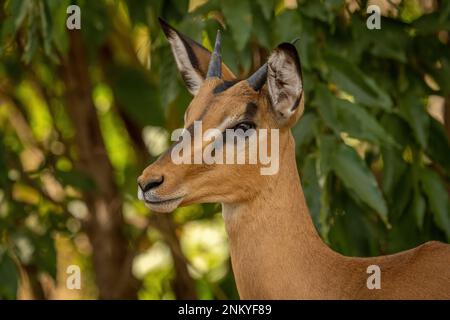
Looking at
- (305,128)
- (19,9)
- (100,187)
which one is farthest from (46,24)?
(100,187)

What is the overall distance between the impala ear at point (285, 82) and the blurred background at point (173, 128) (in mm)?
1808

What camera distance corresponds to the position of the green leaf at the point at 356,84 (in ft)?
18.1

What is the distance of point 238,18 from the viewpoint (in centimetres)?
555

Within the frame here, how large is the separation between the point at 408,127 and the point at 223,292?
2.22 m

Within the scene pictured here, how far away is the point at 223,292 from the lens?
26.0 ft

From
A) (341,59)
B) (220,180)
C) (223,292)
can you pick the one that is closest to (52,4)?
(341,59)

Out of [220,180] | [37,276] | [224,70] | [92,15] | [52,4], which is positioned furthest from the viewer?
[37,276]

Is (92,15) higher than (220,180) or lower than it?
higher

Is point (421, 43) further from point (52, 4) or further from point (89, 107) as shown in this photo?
point (89, 107)

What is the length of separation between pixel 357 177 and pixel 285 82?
204 cm

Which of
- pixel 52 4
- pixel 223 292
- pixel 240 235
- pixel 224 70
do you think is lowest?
pixel 223 292

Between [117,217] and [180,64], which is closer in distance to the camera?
[180,64]

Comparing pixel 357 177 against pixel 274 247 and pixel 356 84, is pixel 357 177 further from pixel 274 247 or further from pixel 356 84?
pixel 274 247

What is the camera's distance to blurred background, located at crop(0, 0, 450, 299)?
5.64 metres
